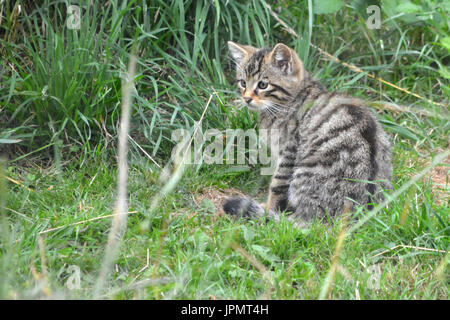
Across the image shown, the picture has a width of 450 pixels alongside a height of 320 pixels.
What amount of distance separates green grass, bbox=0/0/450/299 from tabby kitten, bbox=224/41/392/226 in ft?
0.71

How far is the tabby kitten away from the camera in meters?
3.58

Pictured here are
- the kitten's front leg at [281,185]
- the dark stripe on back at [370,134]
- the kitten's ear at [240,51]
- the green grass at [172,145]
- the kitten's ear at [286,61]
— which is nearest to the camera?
the green grass at [172,145]

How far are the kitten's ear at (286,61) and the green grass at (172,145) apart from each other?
1.87 feet

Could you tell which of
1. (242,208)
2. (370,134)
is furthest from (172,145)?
(370,134)

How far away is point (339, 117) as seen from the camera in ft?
12.5

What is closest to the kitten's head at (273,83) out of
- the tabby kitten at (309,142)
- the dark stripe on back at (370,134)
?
the tabby kitten at (309,142)

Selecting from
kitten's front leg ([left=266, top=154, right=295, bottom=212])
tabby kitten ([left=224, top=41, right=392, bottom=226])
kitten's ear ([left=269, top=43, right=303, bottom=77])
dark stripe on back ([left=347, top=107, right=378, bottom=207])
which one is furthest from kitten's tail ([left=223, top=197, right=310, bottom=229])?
kitten's ear ([left=269, top=43, right=303, bottom=77])

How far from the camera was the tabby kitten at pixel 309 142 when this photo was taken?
358 cm

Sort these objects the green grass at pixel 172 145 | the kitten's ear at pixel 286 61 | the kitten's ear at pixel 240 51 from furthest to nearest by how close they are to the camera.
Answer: the kitten's ear at pixel 240 51 < the kitten's ear at pixel 286 61 < the green grass at pixel 172 145

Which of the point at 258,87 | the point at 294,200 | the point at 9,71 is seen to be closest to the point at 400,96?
the point at 258,87

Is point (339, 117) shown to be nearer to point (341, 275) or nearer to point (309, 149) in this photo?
point (309, 149)

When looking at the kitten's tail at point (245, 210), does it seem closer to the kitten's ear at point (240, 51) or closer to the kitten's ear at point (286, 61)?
the kitten's ear at point (286, 61)

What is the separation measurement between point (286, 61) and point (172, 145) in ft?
3.79

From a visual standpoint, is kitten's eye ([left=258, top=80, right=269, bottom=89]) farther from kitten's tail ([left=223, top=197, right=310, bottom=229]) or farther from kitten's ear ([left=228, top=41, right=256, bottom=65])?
kitten's tail ([left=223, top=197, right=310, bottom=229])
